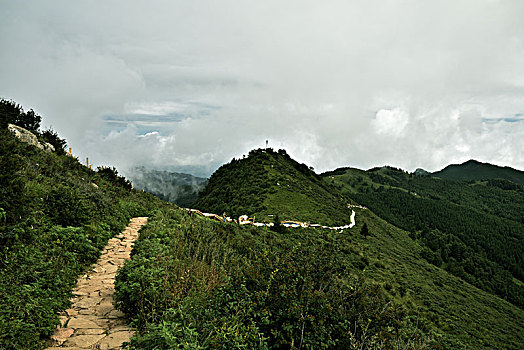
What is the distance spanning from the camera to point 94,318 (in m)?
4.59

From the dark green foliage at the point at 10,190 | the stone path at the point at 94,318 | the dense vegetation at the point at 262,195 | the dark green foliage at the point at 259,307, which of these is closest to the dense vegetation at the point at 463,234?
the dense vegetation at the point at 262,195

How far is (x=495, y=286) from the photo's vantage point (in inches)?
3036

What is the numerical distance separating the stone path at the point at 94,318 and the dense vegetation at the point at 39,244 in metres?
0.22

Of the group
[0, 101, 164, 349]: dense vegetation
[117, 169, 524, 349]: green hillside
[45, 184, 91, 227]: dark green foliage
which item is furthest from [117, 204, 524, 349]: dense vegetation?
[45, 184, 91, 227]: dark green foliage

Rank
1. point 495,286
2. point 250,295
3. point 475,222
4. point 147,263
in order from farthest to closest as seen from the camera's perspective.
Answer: point 475,222
point 495,286
point 147,263
point 250,295

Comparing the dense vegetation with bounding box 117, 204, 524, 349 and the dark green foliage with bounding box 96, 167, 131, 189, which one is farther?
the dark green foliage with bounding box 96, 167, 131, 189

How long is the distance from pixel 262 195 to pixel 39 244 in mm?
30831

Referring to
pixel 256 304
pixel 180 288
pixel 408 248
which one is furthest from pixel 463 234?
pixel 180 288

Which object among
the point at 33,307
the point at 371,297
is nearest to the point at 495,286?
the point at 371,297

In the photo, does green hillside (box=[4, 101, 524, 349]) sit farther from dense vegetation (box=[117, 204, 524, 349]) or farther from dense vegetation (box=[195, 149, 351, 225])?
dense vegetation (box=[195, 149, 351, 225])

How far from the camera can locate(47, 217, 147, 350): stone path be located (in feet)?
12.7

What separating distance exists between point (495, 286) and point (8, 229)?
357ft

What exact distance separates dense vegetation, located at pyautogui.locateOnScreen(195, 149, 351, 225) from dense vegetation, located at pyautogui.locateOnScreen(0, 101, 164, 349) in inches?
748

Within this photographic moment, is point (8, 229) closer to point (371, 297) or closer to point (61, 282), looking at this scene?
point (61, 282)
